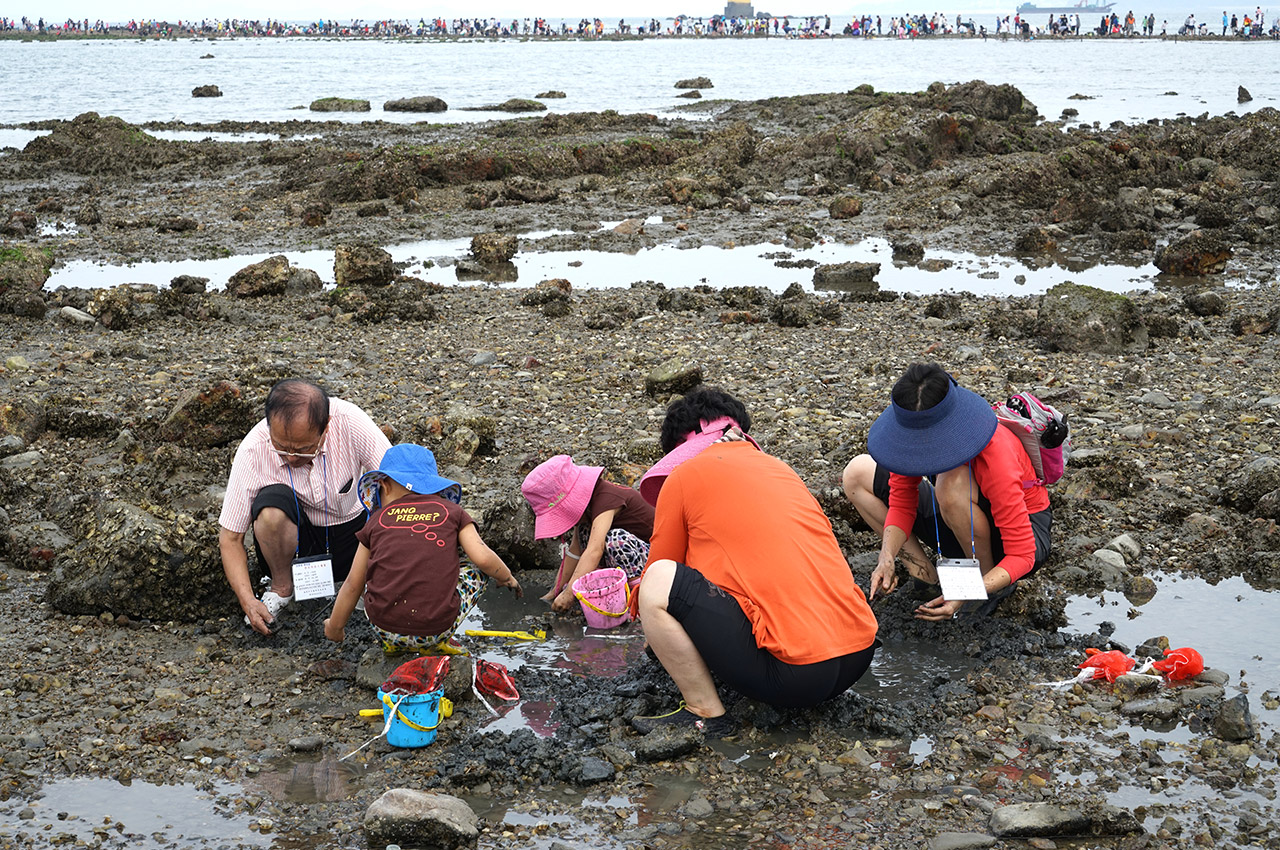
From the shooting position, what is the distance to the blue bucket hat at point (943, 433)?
14.3 ft

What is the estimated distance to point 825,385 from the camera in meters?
8.48

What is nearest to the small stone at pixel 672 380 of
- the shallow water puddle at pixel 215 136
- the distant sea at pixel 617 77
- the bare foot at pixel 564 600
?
the bare foot at pixel 564 600

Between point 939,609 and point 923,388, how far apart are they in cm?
99

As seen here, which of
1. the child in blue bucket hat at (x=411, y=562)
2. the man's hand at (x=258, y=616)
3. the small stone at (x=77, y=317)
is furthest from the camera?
the small stone at (x=77, y=317)

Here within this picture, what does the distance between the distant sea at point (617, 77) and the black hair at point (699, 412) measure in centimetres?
2850

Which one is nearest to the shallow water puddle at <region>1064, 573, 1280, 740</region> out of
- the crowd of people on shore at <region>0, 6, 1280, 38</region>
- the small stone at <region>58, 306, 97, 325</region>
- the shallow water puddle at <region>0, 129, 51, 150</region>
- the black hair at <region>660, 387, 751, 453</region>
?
the black hair at <region>660, 387, 751, 453</region>

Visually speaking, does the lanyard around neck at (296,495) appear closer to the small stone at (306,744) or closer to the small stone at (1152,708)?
the small stone at (306,744)

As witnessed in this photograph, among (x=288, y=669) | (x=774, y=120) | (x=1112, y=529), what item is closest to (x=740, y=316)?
(x=1112, y=529)

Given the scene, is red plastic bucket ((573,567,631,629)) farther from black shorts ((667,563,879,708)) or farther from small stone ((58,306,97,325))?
small stone ((58,306,97,325))

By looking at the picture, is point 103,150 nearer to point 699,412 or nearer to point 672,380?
point 672,380

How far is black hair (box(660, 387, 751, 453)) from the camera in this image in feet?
14.5

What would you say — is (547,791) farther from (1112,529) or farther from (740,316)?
(740,316)

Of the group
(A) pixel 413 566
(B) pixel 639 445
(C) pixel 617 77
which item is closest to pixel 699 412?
(A) pixel 413 566

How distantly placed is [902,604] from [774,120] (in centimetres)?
2854
